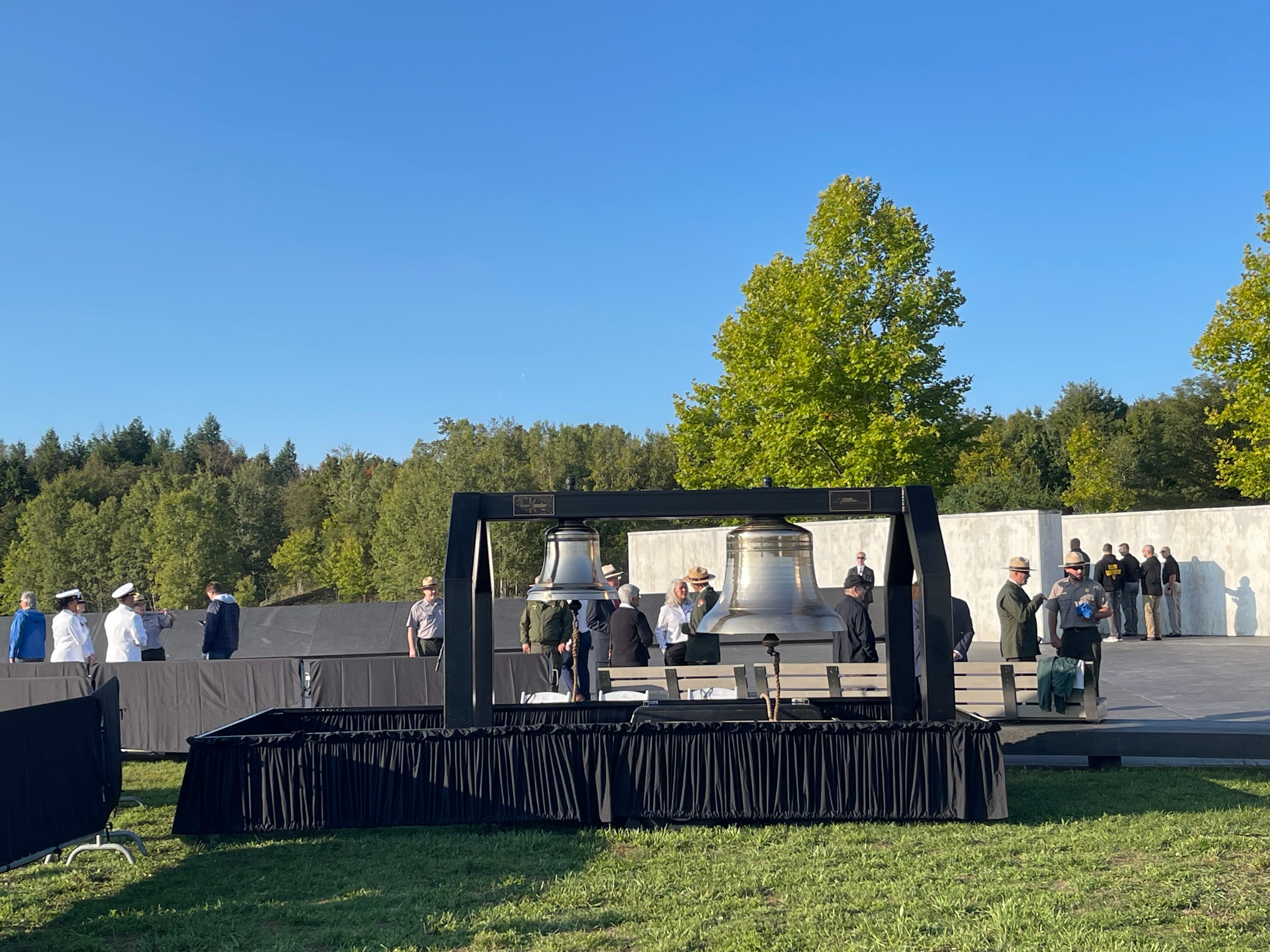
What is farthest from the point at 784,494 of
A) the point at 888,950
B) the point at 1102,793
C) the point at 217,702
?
the point at 217,702

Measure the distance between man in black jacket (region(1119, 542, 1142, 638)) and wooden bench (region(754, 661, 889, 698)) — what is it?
13.4 meters

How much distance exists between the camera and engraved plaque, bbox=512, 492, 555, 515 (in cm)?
804

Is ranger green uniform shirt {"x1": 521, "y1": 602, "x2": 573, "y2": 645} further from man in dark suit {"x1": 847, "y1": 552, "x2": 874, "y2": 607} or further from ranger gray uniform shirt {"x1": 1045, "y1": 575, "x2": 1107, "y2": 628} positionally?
ranger gray uniform shirt {"x1": 1045, "y1": 575, "x2": 1107, "y2": 628}

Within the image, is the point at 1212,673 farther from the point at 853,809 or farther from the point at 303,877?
the point at 303,877

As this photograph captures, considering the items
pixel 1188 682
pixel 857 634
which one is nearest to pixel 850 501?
pixel 857 634

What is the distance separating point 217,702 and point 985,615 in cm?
1809

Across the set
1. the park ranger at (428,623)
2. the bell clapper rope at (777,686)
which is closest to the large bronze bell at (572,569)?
the bell clapper rope at (777,686)

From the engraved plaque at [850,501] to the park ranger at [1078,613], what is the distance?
424cm

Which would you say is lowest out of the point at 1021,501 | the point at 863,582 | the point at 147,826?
the point at 147,826

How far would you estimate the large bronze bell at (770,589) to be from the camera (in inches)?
275

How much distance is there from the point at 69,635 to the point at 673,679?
748 cm

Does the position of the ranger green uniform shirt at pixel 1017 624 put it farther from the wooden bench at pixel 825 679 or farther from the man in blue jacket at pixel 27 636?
the man in blue jacket at pixel 27 636

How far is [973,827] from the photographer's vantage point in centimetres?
781

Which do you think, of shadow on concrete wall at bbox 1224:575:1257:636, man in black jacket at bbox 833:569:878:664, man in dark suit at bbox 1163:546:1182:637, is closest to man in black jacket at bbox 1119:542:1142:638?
man in dark suit at bbox 1163:546:1182:637
